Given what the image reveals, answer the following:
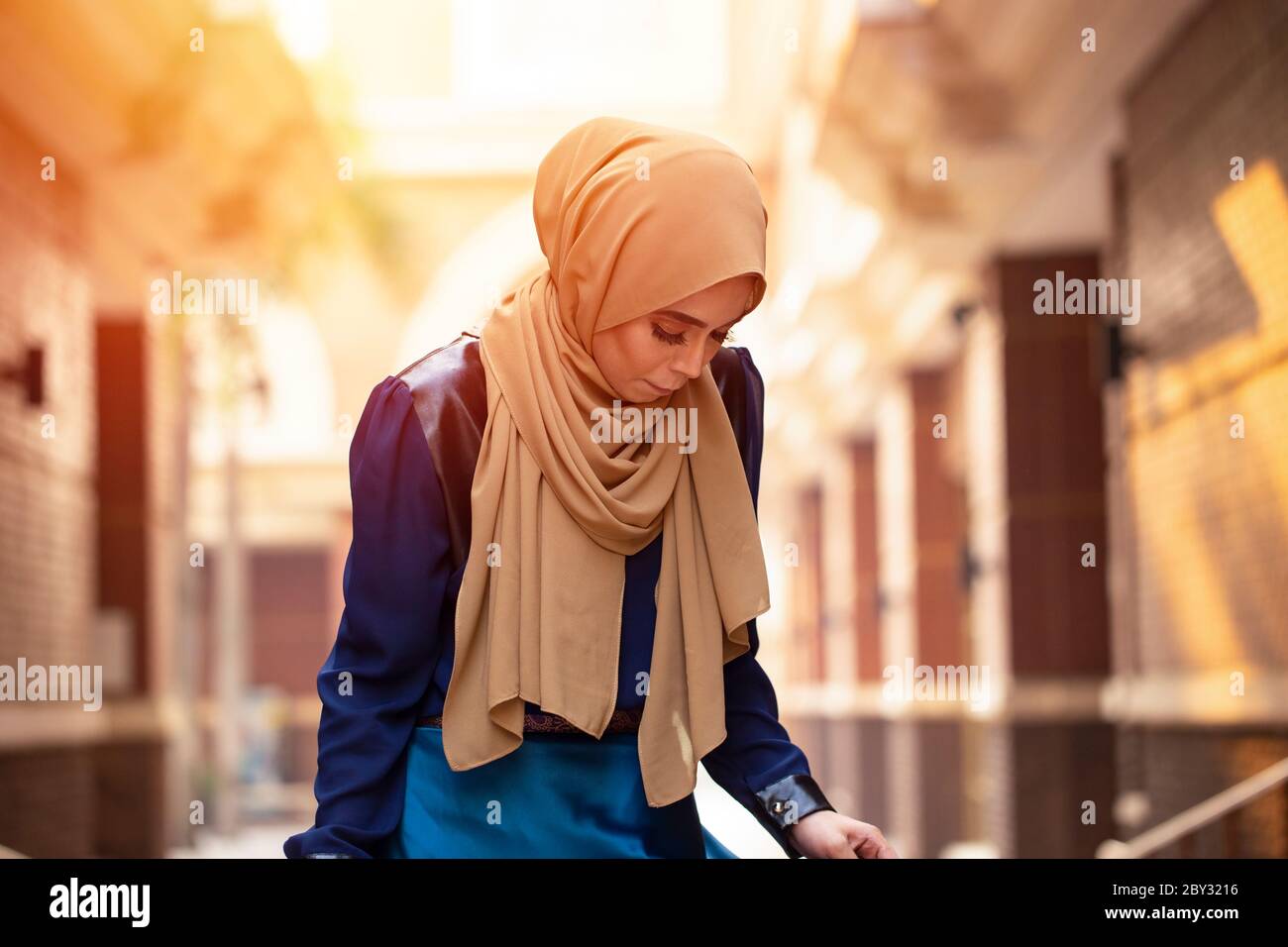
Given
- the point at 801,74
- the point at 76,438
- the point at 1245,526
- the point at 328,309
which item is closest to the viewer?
the point at 1245,526

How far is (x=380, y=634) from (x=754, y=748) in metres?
0.42

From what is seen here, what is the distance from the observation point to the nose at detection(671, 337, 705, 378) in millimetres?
1554

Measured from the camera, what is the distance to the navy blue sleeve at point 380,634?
1.54 meters

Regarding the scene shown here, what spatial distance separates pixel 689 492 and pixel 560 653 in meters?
0.22

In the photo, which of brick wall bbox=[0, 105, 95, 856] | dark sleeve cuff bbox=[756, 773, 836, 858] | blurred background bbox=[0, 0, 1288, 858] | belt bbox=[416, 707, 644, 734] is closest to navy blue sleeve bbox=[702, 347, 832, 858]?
dark sleeve cuff bbox=[756, 773, 836, 858]

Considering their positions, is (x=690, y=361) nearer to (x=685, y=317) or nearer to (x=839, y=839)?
(x=685, y=317)

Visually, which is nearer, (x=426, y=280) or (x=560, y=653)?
(x=560, y=653)

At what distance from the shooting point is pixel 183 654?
9516mm

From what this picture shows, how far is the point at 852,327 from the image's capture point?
1016cm

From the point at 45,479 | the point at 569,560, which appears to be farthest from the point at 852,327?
the point at 569,560
